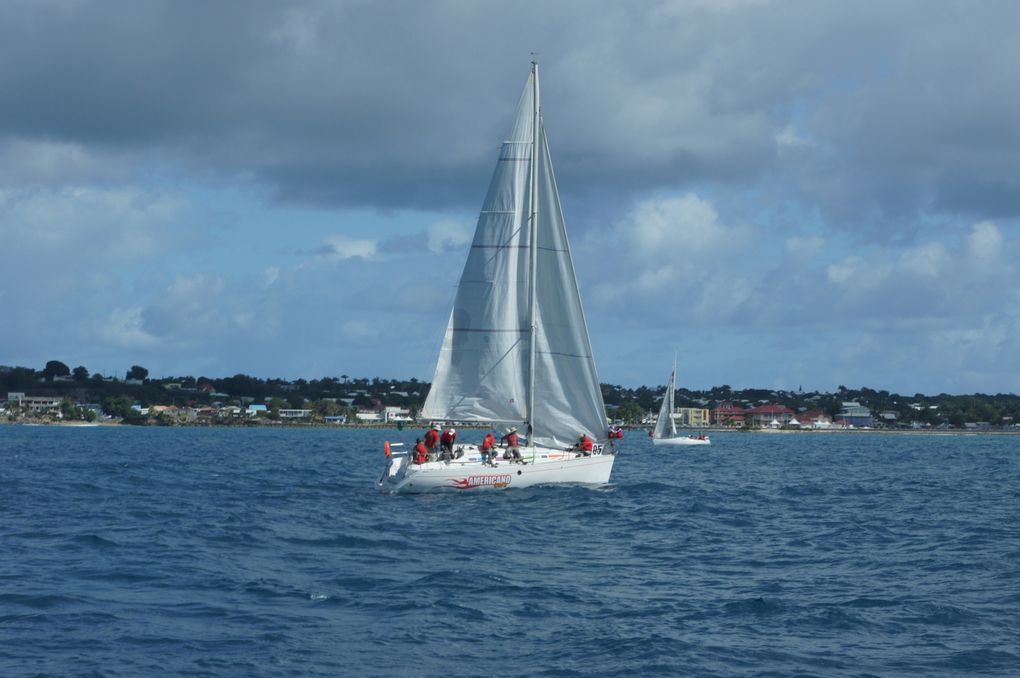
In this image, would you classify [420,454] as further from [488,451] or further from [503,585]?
[503,585]

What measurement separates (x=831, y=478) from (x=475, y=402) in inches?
864

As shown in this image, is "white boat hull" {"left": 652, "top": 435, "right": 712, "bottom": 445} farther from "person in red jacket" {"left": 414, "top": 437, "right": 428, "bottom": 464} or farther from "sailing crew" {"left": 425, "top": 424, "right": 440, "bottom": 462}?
"person in red jacket" {"left": 414, "top": 437, "right": 428, "bottom": 464}

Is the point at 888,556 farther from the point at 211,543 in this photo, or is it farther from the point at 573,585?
the point at 211,543

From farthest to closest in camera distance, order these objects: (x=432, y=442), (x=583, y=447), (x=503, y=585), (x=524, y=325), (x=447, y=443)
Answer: (x=524, y=325) → (x=583, y=447) → (x=432, y=442) → (x=447, y=443) → (x=503, y=585)

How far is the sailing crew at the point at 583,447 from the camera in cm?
3759

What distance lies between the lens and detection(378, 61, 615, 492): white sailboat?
37.8 meters

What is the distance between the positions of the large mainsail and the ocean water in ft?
10.5

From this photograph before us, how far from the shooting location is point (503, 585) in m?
20.7

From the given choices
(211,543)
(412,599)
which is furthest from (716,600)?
(211,543)

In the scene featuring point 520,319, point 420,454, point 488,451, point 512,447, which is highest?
point 520,319

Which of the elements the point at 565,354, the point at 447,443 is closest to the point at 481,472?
the point at 447,443

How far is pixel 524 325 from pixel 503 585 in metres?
18.0

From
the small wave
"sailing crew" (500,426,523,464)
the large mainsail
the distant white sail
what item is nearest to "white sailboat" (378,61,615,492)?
the large mainsail

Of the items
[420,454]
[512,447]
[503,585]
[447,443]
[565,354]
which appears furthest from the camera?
[565,354]
